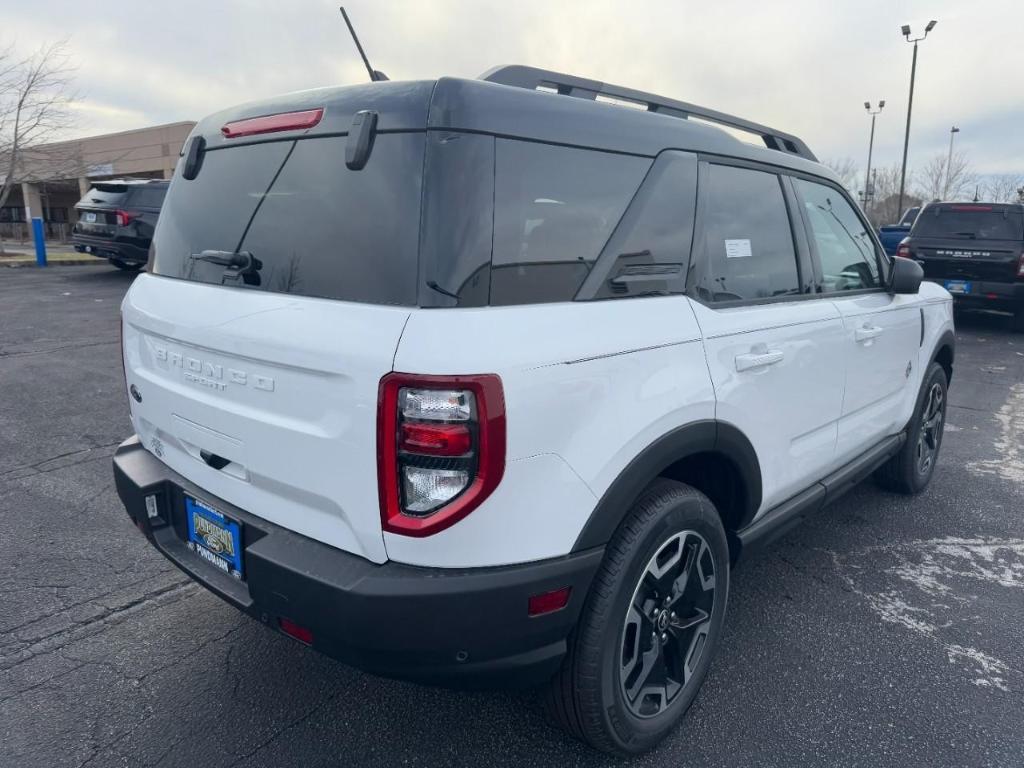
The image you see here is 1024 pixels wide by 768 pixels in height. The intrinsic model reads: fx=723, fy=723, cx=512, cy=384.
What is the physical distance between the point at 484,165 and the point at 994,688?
2.62 meters

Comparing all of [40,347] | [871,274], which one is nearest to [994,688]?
[871,274]

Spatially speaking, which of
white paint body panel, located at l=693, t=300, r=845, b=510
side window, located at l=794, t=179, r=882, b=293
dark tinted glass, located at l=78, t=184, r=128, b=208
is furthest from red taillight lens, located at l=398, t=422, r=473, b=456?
dark tinted glass, located at l=78, t=184, r=128, b=208

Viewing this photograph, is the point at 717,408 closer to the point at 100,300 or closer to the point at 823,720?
the point at 823,720

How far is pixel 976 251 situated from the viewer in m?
10.2

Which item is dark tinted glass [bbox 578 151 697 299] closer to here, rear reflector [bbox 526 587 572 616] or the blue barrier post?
rear reflector [bbox 526 587 572 616]

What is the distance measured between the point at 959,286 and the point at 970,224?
96 cm

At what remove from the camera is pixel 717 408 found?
2301 mm

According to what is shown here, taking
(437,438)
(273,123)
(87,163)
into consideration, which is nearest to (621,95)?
(273,123)

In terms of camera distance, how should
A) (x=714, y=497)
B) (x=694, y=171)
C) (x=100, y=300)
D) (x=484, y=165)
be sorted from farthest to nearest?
(x=100, y=300)
(x=714, y=497)
(x=694, y=171)
(x=484, y=165)

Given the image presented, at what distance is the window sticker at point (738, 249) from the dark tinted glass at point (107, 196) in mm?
13112

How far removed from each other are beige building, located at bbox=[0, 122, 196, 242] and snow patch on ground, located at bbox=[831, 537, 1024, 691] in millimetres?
26444

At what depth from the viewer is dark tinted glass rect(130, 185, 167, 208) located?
42.5ft

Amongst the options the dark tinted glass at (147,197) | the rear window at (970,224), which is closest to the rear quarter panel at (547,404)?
the rear window at (970,224)

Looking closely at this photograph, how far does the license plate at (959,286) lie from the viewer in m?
10.3
